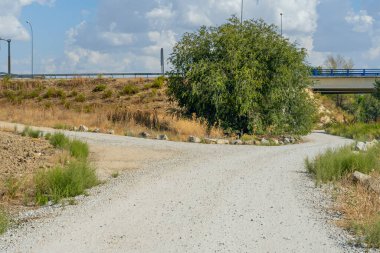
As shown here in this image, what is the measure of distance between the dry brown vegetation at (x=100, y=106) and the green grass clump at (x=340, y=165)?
1171 cm

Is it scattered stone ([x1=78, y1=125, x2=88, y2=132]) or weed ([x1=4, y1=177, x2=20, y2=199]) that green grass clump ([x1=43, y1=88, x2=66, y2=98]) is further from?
weed ([x1=4, y1=177, x2=20, y2=199])

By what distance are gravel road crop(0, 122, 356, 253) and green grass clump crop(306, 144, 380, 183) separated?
1.42 feet

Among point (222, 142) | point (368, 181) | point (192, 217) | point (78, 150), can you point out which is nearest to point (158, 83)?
point (222, 142)

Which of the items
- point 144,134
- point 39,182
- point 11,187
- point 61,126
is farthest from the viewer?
point 61,126

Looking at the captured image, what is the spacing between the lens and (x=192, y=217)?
11008 mm

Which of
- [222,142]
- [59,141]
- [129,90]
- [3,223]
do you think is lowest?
[3,223]

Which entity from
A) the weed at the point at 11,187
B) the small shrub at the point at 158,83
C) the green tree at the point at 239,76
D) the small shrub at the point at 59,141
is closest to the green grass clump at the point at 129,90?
the small shrub at the point at 158,83

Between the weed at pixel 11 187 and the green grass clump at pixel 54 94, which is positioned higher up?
the green grass clump at pixel 54 94

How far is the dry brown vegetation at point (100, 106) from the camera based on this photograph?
32.3m

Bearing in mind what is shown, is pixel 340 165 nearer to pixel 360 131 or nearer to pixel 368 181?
pixel 368 181

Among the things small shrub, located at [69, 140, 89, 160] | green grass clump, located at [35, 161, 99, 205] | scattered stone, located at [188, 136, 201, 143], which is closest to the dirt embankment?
green grass clump, located at [35, 161, 99, 205]

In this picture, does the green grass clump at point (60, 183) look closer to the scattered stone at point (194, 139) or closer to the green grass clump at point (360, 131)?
the scattered stone at point (194, 139)

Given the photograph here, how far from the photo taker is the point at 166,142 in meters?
26.7

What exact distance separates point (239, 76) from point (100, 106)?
23.7 metres
